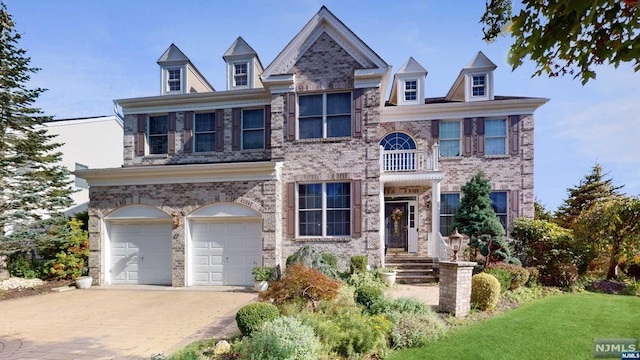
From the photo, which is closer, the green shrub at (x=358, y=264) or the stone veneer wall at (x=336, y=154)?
the green shrub at (x=358, y=264)

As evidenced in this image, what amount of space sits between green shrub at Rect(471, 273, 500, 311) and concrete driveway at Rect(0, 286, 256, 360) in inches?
230

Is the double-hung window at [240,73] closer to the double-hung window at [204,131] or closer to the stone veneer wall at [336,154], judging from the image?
the double-hung window at [204,131]

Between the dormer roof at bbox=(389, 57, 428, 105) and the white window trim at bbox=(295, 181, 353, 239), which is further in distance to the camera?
the dormer roof at bbox=(389, 57, 428, 105)

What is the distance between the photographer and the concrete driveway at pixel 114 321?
6160 millimetres

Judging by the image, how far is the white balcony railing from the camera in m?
13.5

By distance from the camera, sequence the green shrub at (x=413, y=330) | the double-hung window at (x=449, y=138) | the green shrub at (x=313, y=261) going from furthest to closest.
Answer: the double-hung window at (x=449, y=138) → the green shrub at (x=313, y=261) → the green shrub at (x=413, y=330)

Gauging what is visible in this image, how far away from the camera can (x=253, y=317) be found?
5.80 metres

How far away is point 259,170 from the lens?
12180 millimetres

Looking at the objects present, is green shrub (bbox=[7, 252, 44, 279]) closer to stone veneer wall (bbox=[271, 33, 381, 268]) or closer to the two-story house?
the two-story house

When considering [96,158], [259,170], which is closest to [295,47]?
[259,170]

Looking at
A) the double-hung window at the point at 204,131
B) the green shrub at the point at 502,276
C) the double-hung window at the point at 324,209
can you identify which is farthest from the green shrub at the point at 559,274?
the double-hung window at the point at 204,131

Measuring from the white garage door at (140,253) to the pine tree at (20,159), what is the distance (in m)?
3.05

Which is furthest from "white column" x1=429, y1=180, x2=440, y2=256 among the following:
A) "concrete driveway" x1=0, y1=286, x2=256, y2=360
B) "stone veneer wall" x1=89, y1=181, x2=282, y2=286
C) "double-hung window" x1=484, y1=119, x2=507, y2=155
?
"concrete driveway" x1=0, y1=286, x2=256, y2=360

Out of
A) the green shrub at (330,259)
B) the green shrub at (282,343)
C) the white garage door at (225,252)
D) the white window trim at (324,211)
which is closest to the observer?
the green shrub at (282,343)
